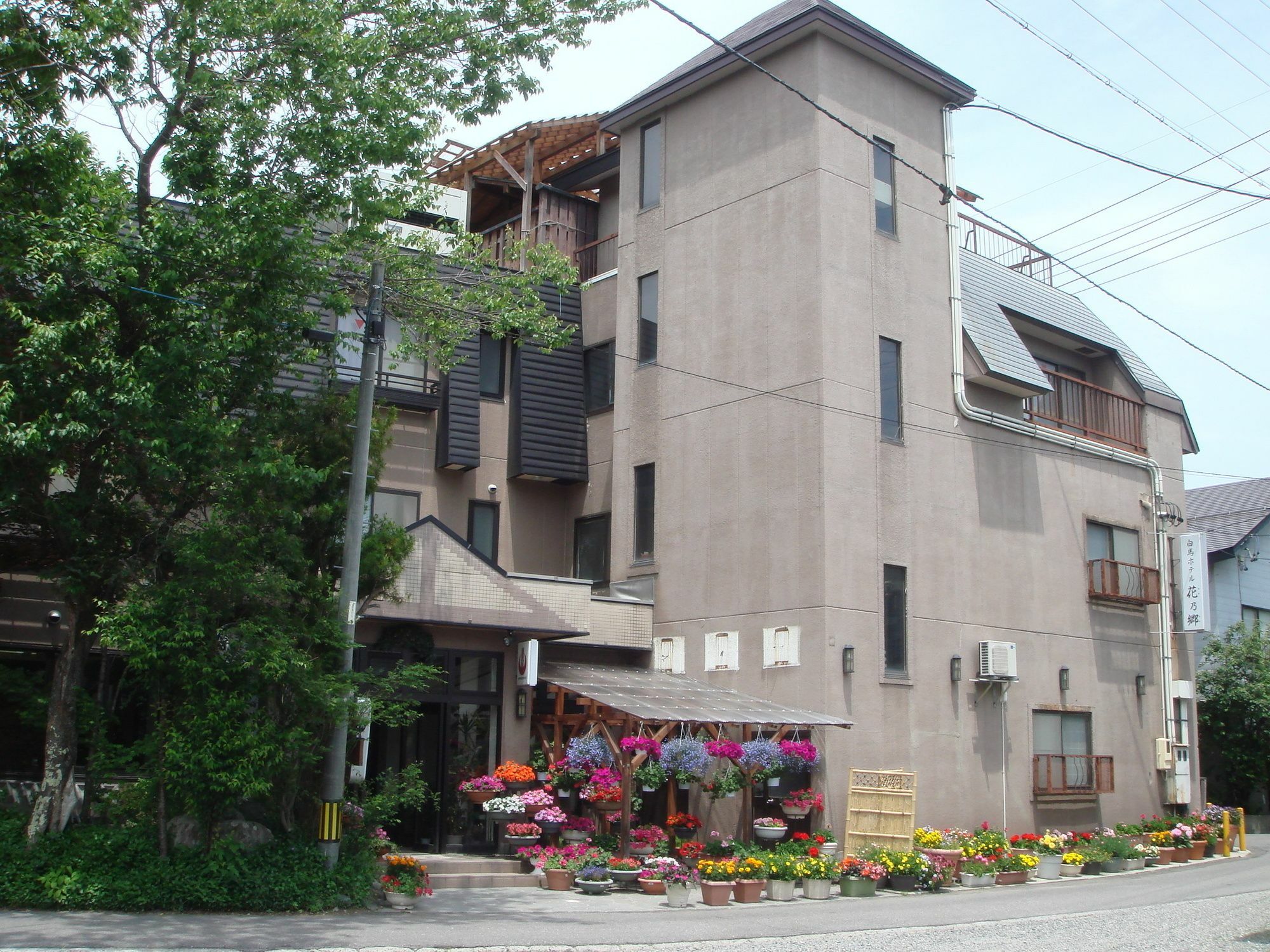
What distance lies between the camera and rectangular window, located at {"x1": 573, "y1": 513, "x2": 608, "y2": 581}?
25266 mm

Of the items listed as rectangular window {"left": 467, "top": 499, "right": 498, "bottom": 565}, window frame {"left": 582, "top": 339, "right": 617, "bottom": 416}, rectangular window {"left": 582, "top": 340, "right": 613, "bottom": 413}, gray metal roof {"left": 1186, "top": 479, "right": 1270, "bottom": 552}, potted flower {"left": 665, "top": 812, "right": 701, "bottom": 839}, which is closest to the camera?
potted flower {"left": 665, "top": 812, "right": 701, "bottom": 839}

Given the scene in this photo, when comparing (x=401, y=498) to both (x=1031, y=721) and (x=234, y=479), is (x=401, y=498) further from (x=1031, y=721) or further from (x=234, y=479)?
(x=1031, y=721)

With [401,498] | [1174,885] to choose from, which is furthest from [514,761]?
[1174,885]

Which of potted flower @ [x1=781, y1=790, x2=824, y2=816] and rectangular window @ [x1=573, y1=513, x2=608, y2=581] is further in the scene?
rectangular window @ [x1=573, y1=513, x2=608, y2=581]

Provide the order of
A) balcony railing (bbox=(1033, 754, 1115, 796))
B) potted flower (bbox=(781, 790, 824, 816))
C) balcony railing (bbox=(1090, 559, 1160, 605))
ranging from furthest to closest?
balcony railing (bbox=(1090, 559, 1160, 605))
balcony railing (bbox=(1033, 754, 1115, 796))
potted flower (bbox=(781, 790, 824, 816))

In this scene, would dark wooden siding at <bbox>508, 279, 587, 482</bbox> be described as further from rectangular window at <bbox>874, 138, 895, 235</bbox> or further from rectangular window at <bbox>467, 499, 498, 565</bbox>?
rectangular window at <bbox>874, 138, 895, 235</bbox>

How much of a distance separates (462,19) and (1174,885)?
1629 cm

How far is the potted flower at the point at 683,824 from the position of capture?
20.0m

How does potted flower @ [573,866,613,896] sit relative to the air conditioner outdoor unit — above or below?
below

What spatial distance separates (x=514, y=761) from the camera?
787 inches

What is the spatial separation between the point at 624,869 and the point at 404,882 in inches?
130

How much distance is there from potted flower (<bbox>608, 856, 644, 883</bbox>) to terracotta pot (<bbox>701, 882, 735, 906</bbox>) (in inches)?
48.7

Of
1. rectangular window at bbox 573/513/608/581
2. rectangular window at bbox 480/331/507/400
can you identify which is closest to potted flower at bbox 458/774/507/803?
rectangular window at bbox 573/513/608/581

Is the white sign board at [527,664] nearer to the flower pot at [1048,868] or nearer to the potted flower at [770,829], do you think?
Result: the potted flower at [770,829]
